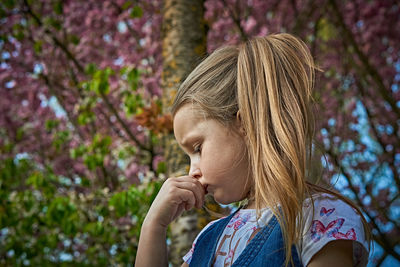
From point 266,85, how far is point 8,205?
3.13 metres

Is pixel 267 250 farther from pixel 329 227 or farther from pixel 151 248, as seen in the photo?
pixel 151 248

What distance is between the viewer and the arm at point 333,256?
3.26 feet

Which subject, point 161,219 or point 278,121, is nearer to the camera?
point 278,121

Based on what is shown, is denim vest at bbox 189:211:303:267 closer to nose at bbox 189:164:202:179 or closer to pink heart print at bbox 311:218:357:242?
pink heart print at bbox 311:218:357:242

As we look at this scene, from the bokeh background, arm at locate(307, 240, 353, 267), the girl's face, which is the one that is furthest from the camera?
the bokeh background

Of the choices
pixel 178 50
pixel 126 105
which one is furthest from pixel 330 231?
pixel 126 105

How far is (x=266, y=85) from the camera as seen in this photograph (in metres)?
1.20

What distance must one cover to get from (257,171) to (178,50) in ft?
5.52

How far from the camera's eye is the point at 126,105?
3.11 meters

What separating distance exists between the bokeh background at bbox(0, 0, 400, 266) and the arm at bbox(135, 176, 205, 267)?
100 cm

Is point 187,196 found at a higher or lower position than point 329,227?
higher

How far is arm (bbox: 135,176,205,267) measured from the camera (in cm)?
127

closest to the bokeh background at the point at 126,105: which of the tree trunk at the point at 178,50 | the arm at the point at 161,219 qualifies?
the tree trunk at the point at 178,50

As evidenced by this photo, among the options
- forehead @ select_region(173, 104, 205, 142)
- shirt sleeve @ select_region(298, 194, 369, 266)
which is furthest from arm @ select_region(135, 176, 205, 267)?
shirt sleeve @ select_region(298, 194, 369, 266)
